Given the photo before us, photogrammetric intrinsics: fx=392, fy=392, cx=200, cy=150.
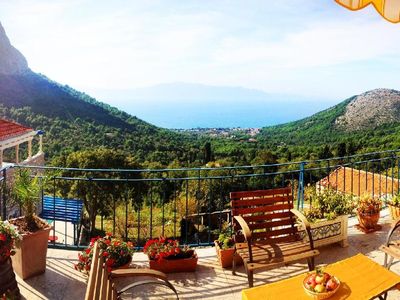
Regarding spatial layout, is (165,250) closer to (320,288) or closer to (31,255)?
(31,255)

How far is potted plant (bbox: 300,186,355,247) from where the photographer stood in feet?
14.8

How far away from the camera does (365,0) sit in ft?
9.61

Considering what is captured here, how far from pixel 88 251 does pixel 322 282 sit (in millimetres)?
2206

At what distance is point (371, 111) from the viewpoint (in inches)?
2117

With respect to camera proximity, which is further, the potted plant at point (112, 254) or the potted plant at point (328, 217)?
the potted plant at point (328, 217)

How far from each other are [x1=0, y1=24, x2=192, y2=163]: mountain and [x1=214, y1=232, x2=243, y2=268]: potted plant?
26.3 m

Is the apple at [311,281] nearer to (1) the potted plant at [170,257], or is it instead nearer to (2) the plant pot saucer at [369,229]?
(1) the potted plant at [170,257]

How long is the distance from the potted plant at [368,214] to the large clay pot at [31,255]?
383 cm

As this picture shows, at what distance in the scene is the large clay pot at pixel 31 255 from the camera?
3652 mm

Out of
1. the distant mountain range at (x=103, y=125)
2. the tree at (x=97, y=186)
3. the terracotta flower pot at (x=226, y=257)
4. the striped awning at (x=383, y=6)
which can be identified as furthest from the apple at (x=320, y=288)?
the distant mountain range at (x=103, y=125)

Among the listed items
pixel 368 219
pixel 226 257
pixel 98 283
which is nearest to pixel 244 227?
pixel 226 257

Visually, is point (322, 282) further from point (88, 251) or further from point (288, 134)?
point (288, 134)

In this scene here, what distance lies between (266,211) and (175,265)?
3.54 feet

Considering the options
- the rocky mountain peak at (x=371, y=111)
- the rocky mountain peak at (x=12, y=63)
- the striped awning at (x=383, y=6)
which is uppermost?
the rocky mountain peak at (x=12, y=63)
